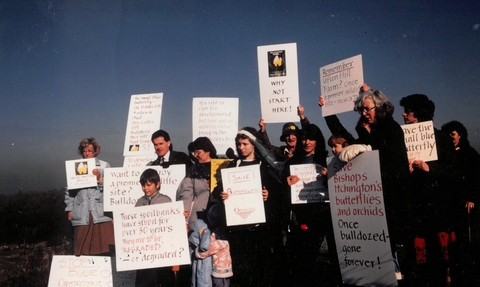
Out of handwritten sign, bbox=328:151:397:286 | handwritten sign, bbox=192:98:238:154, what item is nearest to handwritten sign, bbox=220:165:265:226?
handwritten sign, bbox=328:151:397:286

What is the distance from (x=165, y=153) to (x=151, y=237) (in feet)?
4.68

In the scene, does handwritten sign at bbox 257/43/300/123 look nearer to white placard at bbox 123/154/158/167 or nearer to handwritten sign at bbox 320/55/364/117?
handwritten sign at bbox 320/55/364/117

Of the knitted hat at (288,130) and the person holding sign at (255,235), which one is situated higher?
the knitted hat at (288,130)

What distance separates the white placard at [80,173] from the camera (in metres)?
5.75

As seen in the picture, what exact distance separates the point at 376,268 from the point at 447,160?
1558mm

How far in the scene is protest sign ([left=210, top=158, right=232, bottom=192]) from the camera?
15.1 feet

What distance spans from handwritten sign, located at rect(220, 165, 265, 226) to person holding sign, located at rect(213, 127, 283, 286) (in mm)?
101

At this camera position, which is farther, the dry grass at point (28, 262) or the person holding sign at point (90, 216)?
the dry grass at point (28, 262)

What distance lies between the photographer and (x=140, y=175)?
5.40m

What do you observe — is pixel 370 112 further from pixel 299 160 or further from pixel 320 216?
pixel 320 216

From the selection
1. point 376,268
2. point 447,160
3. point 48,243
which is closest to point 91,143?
point 376,268

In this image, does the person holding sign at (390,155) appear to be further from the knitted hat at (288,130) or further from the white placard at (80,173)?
the white placard at (80,173)

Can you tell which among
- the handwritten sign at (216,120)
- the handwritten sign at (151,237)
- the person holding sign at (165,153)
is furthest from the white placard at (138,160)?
the handwritten sign at (151,237)

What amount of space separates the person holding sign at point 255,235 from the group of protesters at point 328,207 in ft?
0.04
